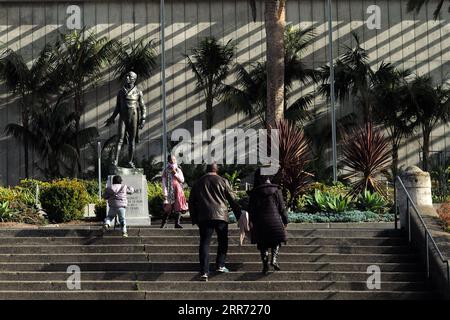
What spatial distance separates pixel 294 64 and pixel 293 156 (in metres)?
12.9

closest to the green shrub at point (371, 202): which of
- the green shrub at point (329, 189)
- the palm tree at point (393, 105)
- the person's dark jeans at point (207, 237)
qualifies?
the green shrub at point (329, 189)

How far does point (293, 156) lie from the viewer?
20.6 m

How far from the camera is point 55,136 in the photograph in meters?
33.9

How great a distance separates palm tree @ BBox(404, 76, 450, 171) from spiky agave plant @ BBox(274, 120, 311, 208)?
40.2ft

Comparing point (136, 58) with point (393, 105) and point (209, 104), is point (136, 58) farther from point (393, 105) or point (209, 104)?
→ point (393, 105)

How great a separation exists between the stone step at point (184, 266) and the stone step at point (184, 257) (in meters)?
0.18

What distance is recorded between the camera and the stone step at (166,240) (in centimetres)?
1575

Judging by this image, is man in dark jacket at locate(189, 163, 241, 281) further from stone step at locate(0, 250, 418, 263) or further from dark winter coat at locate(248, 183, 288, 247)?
stone step at locate(0, 250, 418, 263)

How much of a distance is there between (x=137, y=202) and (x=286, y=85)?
15.7 metres

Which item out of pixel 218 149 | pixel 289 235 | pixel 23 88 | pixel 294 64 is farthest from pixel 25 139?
pixel 289 235

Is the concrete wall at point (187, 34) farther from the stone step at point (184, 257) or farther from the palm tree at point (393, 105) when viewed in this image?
the stone step at point (184, 257)

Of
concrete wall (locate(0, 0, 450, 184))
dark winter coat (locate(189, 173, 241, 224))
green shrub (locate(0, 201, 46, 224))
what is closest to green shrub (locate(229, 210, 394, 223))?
green shrub (locate(0, 201, 46, 224))

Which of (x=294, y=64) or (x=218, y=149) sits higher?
(x=294, y=64)
